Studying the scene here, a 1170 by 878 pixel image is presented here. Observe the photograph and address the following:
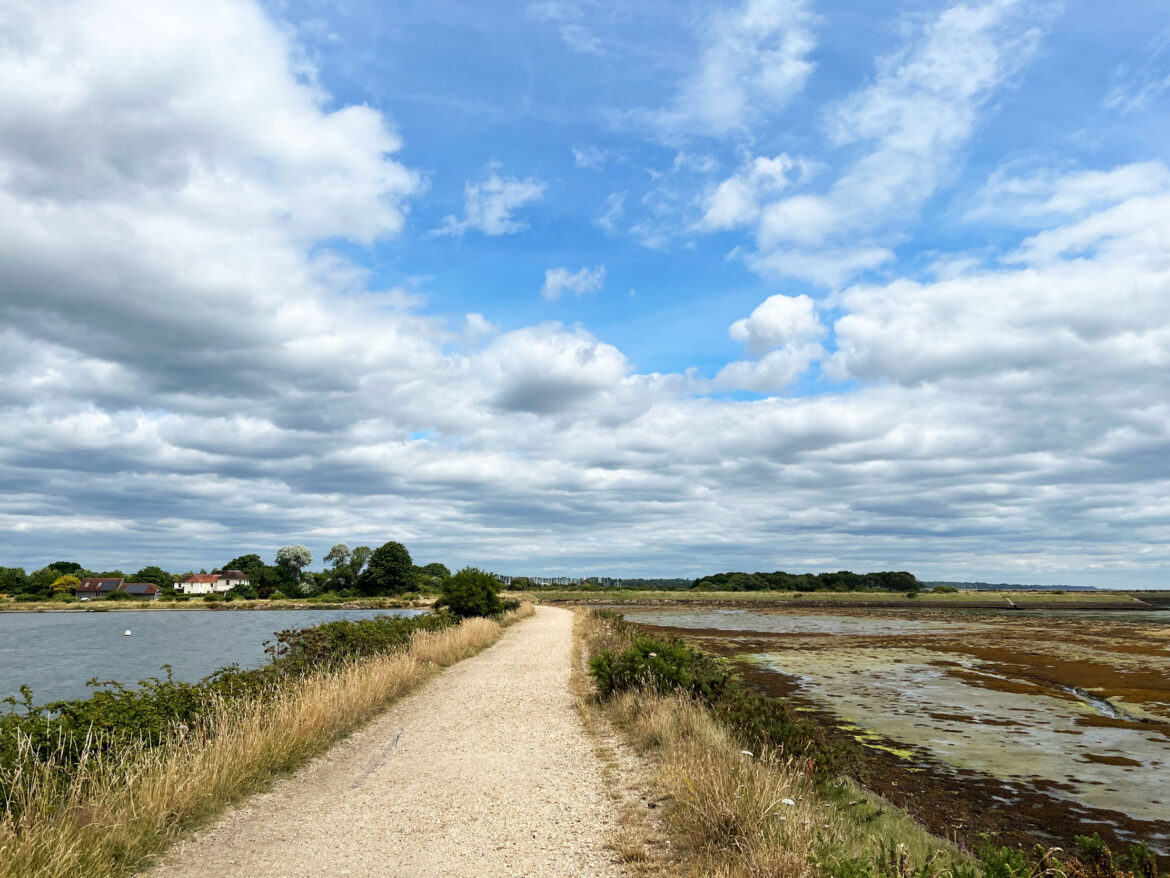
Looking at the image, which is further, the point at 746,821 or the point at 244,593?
the point at 244,593

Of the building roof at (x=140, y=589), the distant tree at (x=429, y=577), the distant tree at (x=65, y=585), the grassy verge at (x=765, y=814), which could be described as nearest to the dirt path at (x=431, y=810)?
the grassy verge at (x=765, y=814)

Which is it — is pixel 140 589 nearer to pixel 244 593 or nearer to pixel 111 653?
pixel 244 593

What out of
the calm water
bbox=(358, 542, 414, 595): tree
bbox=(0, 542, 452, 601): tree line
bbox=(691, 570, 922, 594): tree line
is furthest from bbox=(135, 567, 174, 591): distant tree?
bbox=(691, 570, 922, 594): tree line

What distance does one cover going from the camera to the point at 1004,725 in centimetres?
1577

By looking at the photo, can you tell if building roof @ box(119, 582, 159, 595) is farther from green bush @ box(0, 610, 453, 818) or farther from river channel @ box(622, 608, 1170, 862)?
green bush @ box(0, 610, 453, 818)

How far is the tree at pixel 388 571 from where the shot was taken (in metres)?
111

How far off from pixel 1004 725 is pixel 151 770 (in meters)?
17.0

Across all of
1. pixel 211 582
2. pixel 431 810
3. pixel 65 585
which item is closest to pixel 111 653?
pixel 431 810

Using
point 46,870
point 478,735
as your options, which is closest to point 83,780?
point 46,870

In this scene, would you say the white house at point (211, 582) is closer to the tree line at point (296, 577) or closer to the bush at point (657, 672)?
the tree line at point (296, 577)

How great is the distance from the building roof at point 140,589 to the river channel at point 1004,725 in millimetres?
118679

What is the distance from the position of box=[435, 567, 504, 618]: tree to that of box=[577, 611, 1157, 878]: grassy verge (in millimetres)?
23279

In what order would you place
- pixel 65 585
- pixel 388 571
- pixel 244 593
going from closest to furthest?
pixel 388 571, pixel 65 585, pixel 244 593

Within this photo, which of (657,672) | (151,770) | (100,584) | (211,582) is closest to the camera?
(151,770)
